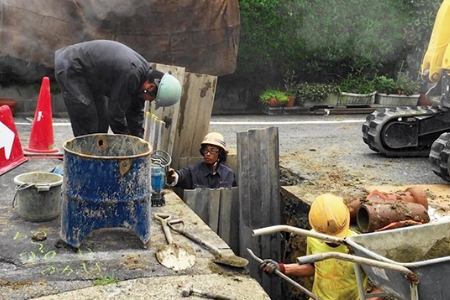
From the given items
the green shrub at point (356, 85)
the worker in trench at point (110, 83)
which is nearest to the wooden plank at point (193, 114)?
the worker in trench at point (110, 83)

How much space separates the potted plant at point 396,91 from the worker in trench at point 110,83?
10.2 metres

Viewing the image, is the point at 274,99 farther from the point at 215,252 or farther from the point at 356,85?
the point at 215,252

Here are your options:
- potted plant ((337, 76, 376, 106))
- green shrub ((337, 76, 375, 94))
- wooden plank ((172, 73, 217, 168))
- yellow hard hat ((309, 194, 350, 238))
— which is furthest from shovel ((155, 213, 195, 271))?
green shrub ((337, 76, 375, 94))

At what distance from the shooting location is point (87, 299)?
3.69m

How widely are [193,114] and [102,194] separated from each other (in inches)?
132

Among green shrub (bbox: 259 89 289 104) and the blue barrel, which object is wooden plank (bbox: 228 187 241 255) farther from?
green shrub (bbox: 259 89 289 104)

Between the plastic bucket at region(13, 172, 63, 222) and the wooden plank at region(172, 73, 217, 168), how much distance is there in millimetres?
2647

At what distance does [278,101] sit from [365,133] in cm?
462

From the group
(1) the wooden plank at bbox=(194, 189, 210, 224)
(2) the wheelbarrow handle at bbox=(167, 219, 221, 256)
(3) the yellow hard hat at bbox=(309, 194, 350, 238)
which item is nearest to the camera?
(3) the yellow hard hat at bbox=(309, 194, 350, 238)

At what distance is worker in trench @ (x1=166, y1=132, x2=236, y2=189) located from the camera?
271 inches

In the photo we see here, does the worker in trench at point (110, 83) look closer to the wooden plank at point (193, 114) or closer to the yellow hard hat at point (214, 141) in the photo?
the yellow hard hat at point (214, 141)

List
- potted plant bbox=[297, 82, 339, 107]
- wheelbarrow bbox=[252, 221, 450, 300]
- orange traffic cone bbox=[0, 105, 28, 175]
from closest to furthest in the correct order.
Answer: wheelbarrow bbox=[252, 221, 450, 300], orange traffic cone bbox=[0, 105, 28, 175], potted plant bbox=[297, 82, 339, 107]

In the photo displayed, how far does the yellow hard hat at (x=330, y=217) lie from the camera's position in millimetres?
4215

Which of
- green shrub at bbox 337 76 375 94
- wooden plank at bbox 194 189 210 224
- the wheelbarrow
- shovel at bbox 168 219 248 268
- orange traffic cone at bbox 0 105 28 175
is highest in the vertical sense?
green shrub at bbox 337 76 375 94
